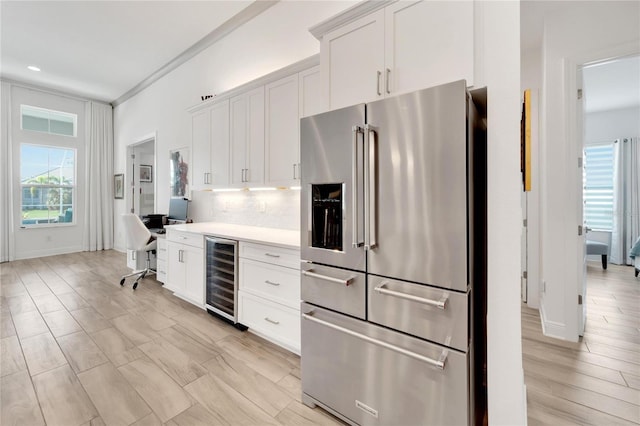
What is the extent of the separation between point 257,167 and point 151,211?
5.09 meters

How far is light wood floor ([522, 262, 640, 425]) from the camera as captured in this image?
164 cm

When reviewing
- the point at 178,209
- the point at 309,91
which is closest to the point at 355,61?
the point at 309,91

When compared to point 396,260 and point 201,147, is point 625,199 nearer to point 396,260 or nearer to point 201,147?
point 396,260

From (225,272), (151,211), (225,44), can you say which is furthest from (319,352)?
(151,211)

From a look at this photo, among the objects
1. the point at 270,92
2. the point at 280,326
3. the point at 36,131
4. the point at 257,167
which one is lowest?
the point at 280,326

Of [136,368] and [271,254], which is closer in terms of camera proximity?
[136,368]

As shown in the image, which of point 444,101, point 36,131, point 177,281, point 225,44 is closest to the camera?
point 444,101

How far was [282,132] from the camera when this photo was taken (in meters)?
2.70

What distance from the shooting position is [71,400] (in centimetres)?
174

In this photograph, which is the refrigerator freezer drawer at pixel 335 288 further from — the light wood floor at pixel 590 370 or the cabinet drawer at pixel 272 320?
the light wood floor at pixel 590 370

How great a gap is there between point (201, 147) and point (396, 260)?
10.9 ft

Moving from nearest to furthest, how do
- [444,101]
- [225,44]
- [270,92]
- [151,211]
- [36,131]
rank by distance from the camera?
[444,101] → [270,92] → [225,44] → [36,131] → [151,211]

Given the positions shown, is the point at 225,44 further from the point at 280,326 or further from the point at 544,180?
the point at 544,180

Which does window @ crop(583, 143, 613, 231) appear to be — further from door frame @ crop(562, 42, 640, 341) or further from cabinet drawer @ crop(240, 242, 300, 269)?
cabinet drawer @ crop(240, 242, 300, 269)
